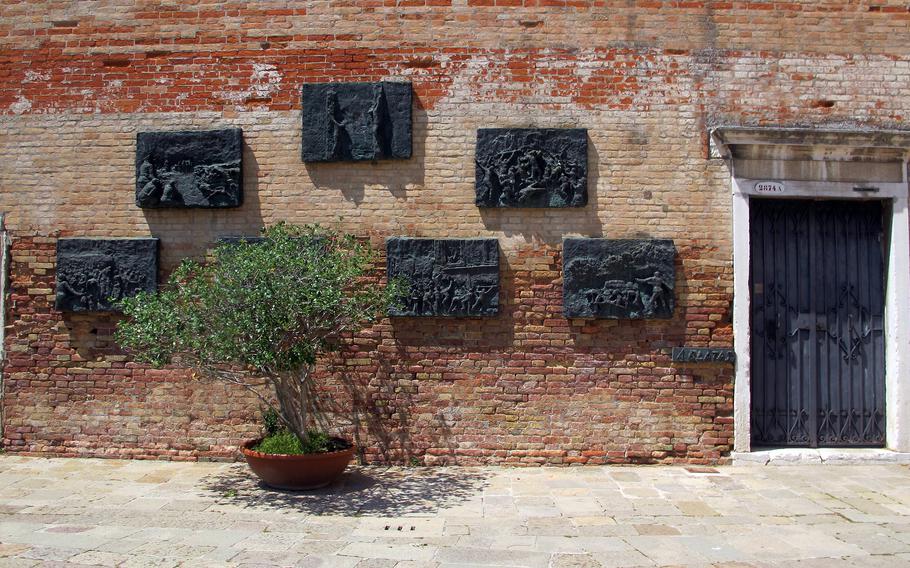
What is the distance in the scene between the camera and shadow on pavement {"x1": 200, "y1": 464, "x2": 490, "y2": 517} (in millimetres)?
5488

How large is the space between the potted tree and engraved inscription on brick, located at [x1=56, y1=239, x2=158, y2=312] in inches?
29.4

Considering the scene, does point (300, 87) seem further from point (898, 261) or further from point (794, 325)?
point (898, 261)

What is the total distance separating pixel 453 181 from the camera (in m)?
6.85

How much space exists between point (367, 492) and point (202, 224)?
10.2 ft

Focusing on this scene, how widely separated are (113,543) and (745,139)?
20.4 ft

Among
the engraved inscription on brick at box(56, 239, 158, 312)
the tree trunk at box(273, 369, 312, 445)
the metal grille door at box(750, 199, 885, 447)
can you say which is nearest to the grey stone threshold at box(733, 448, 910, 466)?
the metal grille door at box(750, 199, 885, 447)

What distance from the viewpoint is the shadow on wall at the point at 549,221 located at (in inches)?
268

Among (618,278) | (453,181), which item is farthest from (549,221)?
(453,181)

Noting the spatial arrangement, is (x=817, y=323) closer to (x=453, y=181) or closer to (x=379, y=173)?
(x=453, y=181)

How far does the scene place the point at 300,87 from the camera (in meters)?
6.96

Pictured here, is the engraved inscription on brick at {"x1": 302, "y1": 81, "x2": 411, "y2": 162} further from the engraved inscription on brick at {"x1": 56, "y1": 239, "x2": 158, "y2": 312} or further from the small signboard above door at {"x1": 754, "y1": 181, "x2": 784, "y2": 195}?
the small signboard above door at {"x1": 754, "y1": 181, "x2": 784, "y2": 195}

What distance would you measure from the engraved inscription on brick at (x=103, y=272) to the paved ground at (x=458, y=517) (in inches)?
61.6

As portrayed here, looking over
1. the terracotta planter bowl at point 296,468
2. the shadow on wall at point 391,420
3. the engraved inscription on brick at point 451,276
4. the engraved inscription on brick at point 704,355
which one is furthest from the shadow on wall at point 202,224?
the engraved inscription on brick at point 704,355

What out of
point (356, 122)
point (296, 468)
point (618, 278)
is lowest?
point (296, 468)
